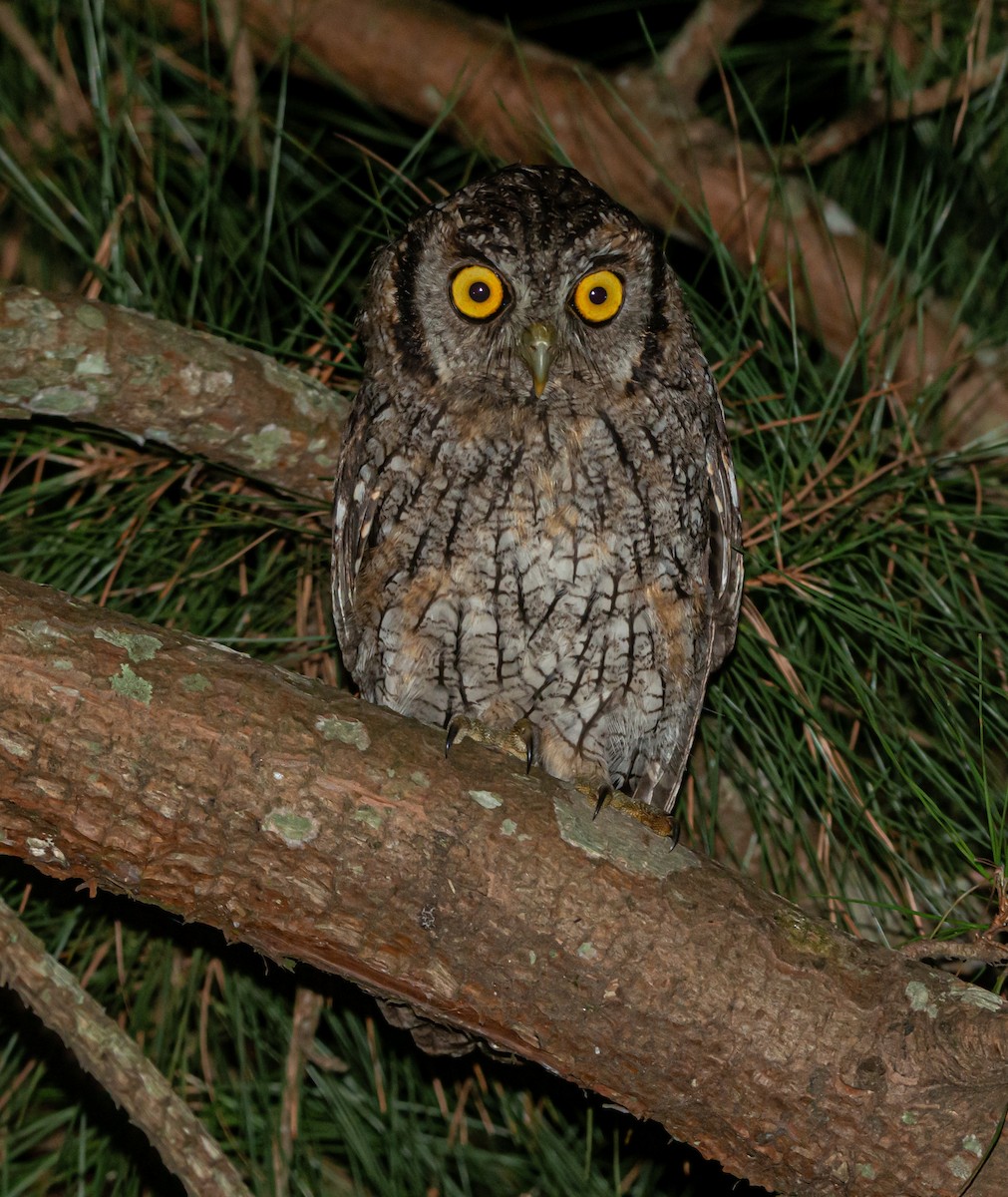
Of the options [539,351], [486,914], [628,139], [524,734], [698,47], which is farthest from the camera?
[698,47]

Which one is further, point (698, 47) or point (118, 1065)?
point (698, 47)

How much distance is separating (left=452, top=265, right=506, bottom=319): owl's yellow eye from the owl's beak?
0.32 ft

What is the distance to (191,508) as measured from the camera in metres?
2.23

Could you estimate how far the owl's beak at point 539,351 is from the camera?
1913 mm

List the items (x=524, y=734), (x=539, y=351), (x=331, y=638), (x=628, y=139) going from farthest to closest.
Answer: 1. (x=628, y=139)
2. (x=331, y=638)
3. (x=524, y=734)
4. (x=539, y=351)

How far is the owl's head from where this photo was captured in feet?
6.37

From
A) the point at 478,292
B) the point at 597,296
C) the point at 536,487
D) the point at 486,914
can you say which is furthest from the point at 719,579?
the point at 486,914

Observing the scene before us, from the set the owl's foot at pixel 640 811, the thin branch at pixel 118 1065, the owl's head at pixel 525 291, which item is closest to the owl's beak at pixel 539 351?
the owl's head at pixel 525 291

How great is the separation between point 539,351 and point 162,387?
641mm

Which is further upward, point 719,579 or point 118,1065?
point 719,579

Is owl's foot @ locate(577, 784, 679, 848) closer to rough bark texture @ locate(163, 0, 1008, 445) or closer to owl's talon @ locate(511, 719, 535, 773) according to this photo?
owl's talon @ locate(511, 719, 535, 773)

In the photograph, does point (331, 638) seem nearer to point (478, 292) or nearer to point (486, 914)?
point (478, 292)

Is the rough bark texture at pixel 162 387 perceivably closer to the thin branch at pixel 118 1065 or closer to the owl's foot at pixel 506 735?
the owl's foot at pixel 506 735

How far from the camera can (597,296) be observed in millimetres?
2025
